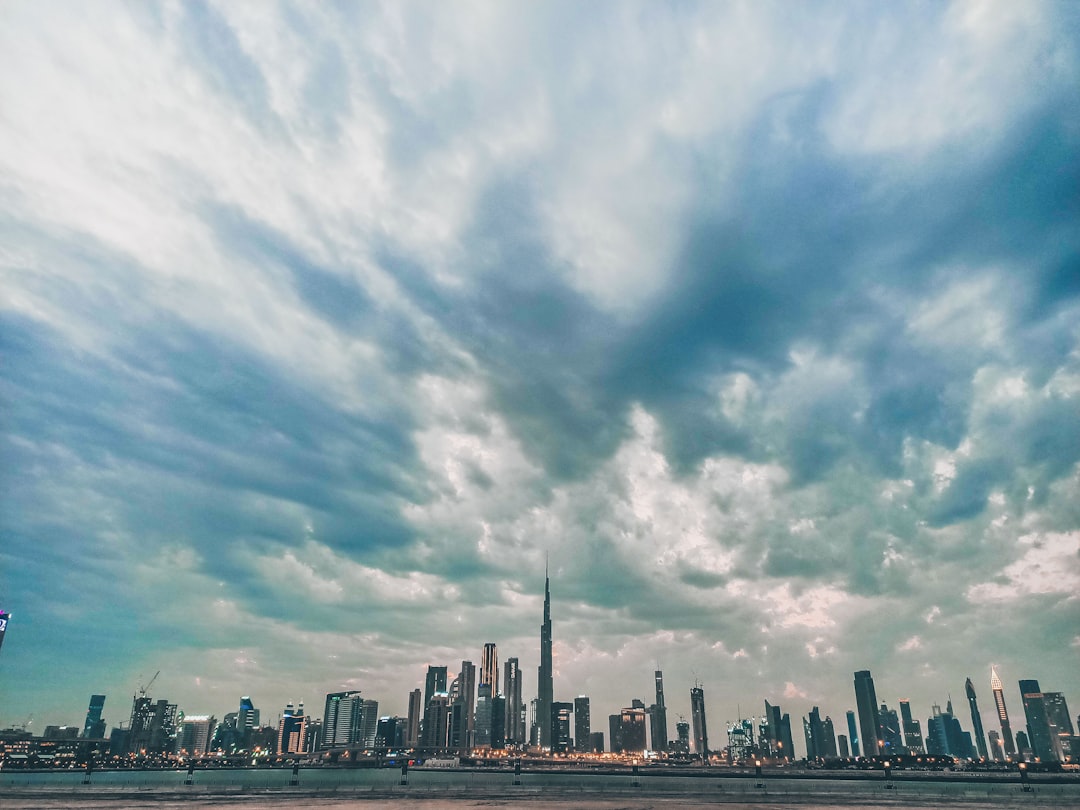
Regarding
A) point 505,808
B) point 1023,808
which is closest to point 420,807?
point 505,808

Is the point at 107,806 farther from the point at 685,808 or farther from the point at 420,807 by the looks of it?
the point at 685,808

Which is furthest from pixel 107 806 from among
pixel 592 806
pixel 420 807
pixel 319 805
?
pixel 592 806

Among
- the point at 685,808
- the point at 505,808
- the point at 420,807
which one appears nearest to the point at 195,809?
the point at 420,807

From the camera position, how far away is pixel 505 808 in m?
76.4

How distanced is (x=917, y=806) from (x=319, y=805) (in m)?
91.7

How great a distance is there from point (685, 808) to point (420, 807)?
36.2m

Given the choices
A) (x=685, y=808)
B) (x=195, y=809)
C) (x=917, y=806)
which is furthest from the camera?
(x=917, y=806)

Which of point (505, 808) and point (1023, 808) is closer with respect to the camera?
point (505, 808)

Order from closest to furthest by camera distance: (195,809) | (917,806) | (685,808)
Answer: (195,809), (685,808), (917,806)

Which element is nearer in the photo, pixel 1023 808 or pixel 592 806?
pixel 592 806

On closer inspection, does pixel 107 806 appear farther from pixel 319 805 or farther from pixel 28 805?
pixel 319 805

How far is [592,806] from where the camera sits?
78.6 m

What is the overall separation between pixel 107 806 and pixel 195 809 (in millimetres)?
14716

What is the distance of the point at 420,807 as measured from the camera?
249ft
